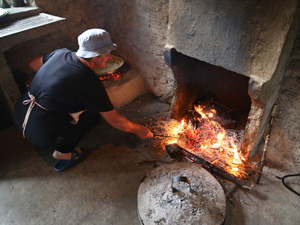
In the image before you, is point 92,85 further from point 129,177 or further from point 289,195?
point 289,195

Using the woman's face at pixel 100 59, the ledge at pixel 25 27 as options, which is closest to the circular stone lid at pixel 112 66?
the ledge at pixel 25 27

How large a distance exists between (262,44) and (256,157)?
53.8 inches

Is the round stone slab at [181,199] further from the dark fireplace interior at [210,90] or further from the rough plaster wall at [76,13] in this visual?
the rough plaster wall at [76,13]

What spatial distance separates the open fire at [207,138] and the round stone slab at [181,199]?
36cm

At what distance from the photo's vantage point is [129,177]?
2.71 metres

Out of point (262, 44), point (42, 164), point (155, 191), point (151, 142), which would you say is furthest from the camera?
→ point (151, 142)

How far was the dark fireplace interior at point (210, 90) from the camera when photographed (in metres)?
3.01

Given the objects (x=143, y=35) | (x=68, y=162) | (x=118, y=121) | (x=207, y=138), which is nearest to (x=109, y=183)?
(x=68, y=162)

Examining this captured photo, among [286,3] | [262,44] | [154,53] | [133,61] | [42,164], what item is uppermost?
[286,3]

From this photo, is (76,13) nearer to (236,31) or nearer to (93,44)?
(93,44)

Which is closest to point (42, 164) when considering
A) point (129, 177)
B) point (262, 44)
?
point (129, 177)

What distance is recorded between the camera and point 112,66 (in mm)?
3773

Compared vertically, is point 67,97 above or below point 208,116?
above

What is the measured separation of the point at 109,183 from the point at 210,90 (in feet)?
6.03
